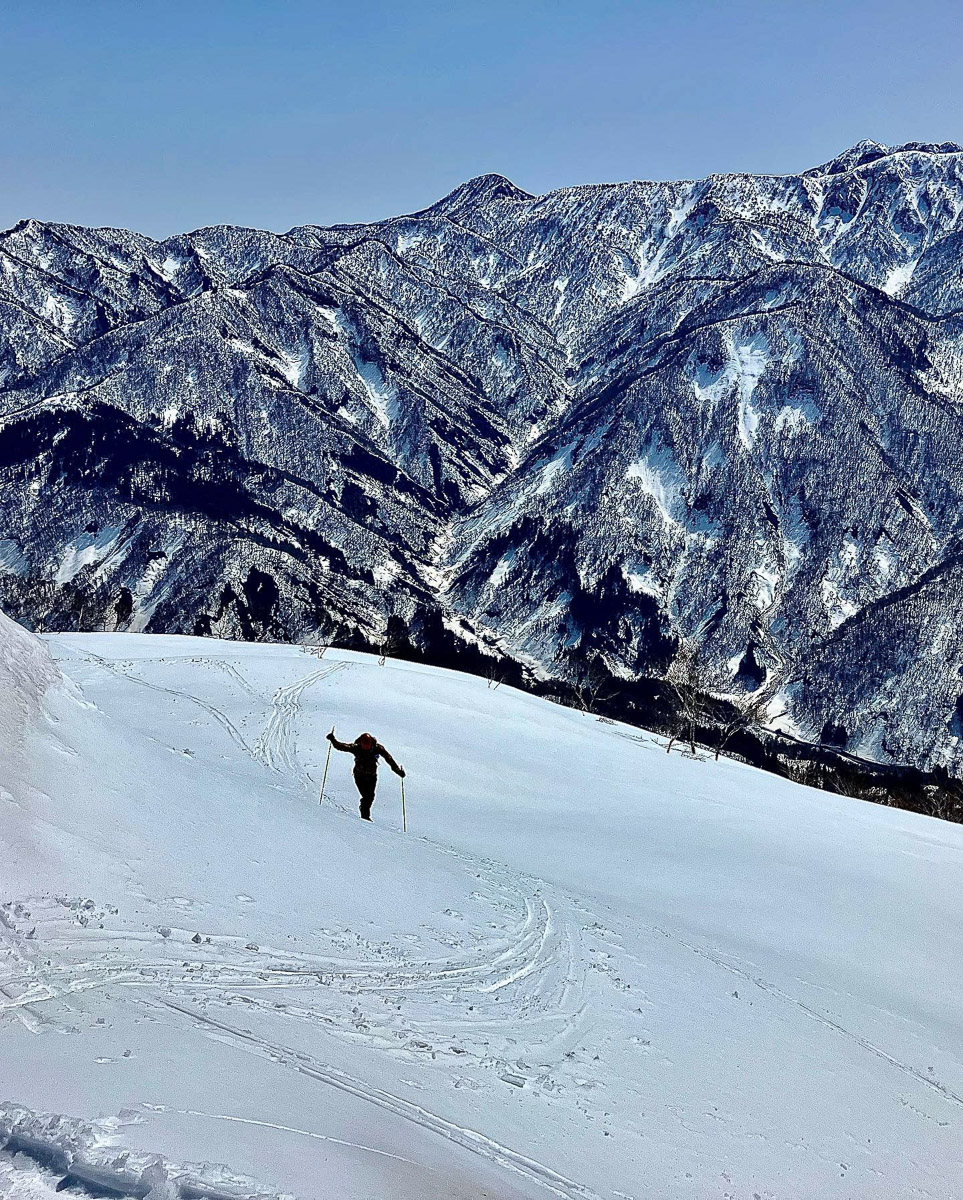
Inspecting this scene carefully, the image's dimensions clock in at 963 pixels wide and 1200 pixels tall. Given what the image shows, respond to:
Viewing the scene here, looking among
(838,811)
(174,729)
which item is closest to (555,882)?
(174,729)

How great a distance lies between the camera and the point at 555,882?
1489 cm

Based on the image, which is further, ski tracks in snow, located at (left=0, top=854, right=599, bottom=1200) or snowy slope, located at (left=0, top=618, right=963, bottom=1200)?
ski tracks in snow, located at (left=0, top=854, right=599, bottom=1200)

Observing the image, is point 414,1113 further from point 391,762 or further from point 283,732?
point 283,732

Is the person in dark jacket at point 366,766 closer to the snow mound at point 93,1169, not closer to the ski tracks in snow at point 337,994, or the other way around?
the ski tracks in snow at point 337,994

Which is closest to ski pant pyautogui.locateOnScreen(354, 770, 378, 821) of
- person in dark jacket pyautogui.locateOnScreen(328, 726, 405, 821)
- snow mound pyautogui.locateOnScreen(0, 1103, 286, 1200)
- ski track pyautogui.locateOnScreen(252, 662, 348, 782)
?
person in dark jacket pyautogui.locateOnScreen(328, 726, 405, 821)

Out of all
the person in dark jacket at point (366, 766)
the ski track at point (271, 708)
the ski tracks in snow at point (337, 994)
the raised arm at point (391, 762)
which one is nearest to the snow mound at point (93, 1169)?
the ski tracks in snow at point (337, 994)

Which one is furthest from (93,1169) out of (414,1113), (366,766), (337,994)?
(366,766)

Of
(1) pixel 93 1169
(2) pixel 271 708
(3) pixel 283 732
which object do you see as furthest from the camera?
(2) pixel 271 708

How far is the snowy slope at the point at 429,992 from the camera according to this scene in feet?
18.9

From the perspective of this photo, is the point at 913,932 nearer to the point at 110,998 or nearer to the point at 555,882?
the point at 555,882

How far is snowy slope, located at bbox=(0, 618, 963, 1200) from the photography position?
575cm

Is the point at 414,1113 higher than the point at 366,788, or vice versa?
the point at 366,788

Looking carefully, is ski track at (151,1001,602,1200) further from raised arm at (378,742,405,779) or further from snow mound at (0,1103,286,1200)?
raised arm at (378,742,405,779)

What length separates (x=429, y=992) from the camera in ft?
30.3
